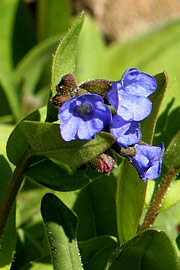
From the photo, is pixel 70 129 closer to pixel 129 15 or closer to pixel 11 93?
pixel 11 93

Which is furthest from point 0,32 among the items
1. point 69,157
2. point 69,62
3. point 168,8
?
point 69,157

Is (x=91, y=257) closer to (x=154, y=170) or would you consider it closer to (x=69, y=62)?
(x=154, y=170)

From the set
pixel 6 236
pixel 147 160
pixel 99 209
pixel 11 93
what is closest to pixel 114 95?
pixel 147 160

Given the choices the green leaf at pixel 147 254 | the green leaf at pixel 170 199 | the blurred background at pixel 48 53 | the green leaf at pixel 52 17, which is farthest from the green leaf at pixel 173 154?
the green leaf at pixel 52 17

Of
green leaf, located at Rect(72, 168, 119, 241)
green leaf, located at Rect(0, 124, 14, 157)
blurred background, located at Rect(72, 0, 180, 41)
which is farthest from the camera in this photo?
blurred background, located at Rect(72, 0, 180, 41)

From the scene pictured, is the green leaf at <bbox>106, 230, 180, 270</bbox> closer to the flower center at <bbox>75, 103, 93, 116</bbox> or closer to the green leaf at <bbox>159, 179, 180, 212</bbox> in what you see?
the green leaf at <bbox>159, 179, 180, 212</bbox>

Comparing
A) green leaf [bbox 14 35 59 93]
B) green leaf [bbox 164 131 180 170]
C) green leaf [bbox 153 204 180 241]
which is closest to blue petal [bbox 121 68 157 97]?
green leaf [bbox 164 131 180 170]

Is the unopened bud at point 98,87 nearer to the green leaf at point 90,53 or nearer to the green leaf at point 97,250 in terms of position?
the green leaf at point 97,250
